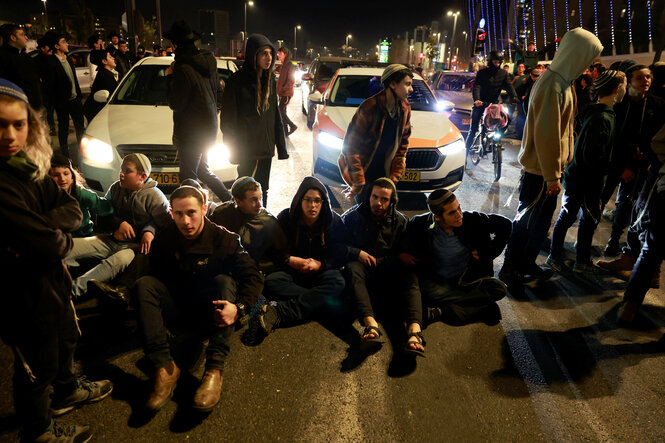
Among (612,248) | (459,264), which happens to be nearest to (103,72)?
(459,264)

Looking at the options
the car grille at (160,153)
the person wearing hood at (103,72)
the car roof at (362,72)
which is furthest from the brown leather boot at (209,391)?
the person wearing hood at (103,72)

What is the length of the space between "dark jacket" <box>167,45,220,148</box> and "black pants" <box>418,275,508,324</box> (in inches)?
109

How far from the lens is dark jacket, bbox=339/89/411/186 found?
12.4 feet

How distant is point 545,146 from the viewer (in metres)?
3.38

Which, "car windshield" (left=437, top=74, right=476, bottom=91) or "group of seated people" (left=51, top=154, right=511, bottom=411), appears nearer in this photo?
"group of seated people" (left=51, top=154, right=511, bottom=411)

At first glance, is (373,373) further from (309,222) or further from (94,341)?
(94,341)

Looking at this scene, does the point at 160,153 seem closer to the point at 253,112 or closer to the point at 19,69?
the point at 253,112

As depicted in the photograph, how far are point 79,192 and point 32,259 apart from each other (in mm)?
2002

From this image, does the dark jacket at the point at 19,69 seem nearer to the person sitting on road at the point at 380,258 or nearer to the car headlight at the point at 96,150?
the car headlight at the point at 96,150

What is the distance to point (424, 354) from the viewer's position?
114 inches

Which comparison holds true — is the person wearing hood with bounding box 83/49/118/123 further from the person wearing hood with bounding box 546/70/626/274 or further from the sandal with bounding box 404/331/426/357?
the person wearing hood with bounding box 546/70/626/274

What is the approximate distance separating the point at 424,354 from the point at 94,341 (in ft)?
7.59

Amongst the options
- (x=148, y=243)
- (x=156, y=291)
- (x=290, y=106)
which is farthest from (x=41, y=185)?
(x=290, y=106)

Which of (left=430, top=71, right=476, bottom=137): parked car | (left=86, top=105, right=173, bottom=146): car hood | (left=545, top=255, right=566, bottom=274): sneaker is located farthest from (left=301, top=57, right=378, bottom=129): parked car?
(left=545, top=255, right=566, bottom=274): sneaker
